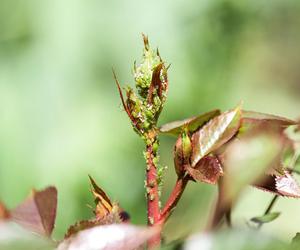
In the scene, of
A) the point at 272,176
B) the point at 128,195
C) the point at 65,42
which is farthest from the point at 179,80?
the point at 272,176

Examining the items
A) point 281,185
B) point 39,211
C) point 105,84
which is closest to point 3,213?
point 39,211

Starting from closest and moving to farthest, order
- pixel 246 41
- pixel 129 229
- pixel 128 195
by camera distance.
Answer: pixel 129 229, pixel 128 195, pixel 246 41

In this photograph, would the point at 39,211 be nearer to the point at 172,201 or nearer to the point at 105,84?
the point at 172,201

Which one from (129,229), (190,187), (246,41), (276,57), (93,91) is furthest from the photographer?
(276,57)

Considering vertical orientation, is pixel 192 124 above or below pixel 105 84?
above

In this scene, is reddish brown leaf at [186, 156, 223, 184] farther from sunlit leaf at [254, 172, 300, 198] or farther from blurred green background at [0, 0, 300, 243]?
blurred green background at [0, 0, 300, 243]

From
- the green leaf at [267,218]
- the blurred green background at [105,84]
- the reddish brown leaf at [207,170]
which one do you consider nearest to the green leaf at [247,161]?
the reddish brown leaf at [207,170]

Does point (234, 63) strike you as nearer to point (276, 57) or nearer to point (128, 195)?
point (276, 57)

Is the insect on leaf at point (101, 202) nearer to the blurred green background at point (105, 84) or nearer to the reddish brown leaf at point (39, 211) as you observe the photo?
the reddish brown leaf at point (39, 211)
